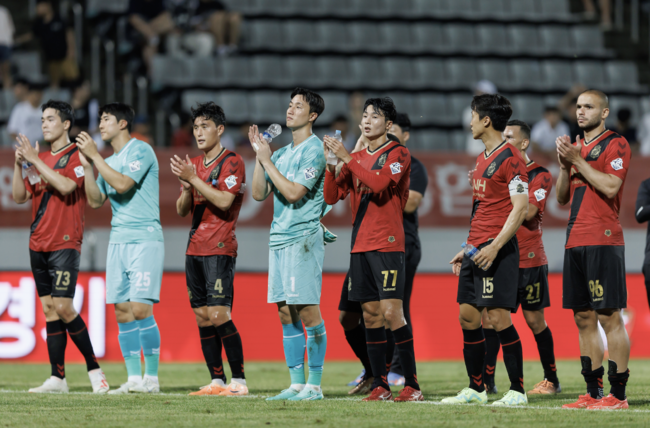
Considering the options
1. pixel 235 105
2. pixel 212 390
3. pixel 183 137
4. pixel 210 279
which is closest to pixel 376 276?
pixel 210 279

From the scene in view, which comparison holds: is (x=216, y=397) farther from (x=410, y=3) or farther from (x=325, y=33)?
(x=410, y=3)

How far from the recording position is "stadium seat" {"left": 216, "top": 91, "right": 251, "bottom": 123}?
16328 mm

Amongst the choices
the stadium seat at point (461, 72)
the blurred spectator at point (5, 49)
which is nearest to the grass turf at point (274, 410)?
the blurred spectator at point (5, 49)

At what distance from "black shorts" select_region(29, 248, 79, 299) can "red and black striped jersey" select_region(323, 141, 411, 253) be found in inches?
102

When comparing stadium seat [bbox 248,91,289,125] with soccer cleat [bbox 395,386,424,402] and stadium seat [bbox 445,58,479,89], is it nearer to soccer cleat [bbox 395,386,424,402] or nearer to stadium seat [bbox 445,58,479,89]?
stadium seat [bbox 445,58,479,89]

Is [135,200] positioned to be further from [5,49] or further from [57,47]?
[5,49]

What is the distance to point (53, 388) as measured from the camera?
320 inches

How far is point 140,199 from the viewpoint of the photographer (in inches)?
326

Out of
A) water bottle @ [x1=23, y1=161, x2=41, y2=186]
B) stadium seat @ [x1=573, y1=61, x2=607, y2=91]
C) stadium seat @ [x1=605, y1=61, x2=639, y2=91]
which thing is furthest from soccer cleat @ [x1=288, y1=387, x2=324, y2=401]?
stadium seat @ [x1=605, y1=61, x2=639, y2=91]

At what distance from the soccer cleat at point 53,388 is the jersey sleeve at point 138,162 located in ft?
6.47

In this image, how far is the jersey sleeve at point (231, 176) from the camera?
7.86 metres

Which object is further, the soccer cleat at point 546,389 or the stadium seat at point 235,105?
the stadium seat at point 235,105

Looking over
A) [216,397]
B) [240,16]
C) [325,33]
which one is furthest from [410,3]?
[216,397]

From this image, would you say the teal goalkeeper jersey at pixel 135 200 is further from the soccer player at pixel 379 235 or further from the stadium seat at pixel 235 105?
the stadium seat at pixel 235 105
